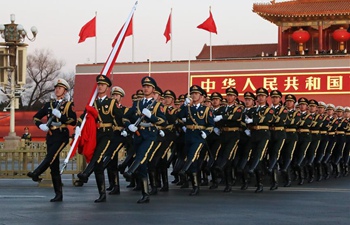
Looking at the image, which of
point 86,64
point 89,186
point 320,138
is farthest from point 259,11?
point 89,186

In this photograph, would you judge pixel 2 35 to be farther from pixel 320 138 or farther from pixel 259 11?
pixel 259 11

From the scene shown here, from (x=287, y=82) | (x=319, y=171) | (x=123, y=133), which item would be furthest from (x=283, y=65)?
(x=123, y=133)

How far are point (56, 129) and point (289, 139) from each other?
17.1ft

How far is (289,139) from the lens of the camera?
50.1 ft

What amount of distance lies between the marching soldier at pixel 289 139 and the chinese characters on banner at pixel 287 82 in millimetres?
22456

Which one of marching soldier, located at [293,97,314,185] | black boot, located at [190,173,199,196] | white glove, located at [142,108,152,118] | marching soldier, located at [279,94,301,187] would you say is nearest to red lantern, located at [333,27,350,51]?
marching soldier, located at [293,97,314,185]

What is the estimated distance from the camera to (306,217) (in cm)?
959

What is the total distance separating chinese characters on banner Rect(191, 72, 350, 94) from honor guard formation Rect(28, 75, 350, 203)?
64.5 feet

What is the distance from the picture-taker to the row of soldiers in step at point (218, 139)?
38.2ft

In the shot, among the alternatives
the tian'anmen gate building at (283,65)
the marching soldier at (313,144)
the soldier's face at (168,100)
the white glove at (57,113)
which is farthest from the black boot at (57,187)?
the tian'anmen gate building at (283,65)

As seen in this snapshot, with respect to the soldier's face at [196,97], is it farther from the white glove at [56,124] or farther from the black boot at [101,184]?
the white glove at [56,124]

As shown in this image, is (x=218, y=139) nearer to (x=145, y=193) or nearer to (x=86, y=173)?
(x=145, y=193)

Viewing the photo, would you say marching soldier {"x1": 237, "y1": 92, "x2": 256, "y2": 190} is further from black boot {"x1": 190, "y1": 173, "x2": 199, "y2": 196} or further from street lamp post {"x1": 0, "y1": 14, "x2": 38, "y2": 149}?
street lamp post {"x1": 0, "y1": 14, "x2": 38, "y2": 149}

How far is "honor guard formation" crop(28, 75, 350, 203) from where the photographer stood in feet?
37.3
